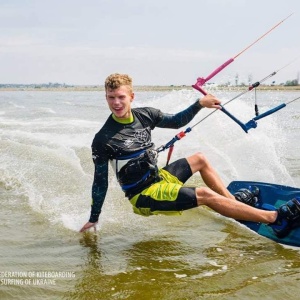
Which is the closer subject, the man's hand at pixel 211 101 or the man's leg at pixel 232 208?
the man's leg at pixel 232 208

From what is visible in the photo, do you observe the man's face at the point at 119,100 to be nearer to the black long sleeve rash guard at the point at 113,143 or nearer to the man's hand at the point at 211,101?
the black long sleeve rash guard at the point at 113,143

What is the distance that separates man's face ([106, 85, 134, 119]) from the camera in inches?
188

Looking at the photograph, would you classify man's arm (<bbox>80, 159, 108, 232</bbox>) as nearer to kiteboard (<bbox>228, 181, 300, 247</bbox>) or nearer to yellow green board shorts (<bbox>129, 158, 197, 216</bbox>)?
yellow green board shorts (<bbox>129, 158, 197, 216</bbox>)

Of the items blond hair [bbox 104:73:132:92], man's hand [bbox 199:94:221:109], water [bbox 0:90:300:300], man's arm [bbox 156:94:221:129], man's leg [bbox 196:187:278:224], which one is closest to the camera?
water [bbox 0:90:300:300]

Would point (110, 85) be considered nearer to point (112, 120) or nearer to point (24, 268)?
point (112, 120)

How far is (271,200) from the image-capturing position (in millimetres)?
5777

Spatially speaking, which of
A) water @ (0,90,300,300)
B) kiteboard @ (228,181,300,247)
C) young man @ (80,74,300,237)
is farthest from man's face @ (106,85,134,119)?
Result: kiteboard @ (228,181,300,247)

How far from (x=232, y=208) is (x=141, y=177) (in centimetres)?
105

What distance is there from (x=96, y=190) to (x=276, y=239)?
2150 millimetres

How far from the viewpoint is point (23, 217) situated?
Result: 6211 mm

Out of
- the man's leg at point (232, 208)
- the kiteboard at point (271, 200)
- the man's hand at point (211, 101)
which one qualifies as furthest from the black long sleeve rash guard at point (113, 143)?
the kiteboard at point (271, 200)

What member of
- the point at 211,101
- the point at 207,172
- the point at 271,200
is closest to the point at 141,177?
the point at 207,172

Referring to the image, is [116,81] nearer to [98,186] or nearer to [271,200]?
[98,186]

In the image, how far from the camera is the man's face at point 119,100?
479cm
